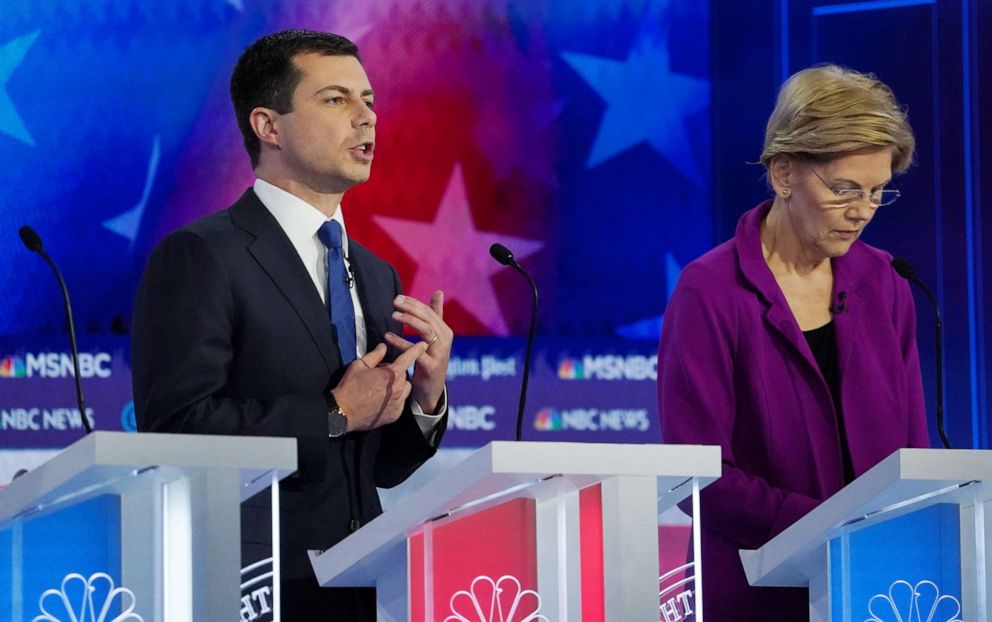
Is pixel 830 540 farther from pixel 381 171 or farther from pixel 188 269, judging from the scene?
pixel 381 171

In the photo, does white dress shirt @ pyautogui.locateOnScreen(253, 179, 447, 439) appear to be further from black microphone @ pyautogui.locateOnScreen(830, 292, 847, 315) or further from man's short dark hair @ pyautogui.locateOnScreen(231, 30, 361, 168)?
black microphone @ pyautogui.locateOnScreen(830, 292, 847, 315)

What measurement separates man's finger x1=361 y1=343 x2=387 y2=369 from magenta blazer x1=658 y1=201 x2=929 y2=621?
572 millimetres

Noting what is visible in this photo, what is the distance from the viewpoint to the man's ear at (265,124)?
2.80 meters

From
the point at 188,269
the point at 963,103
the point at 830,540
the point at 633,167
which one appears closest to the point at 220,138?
the point at 633,167

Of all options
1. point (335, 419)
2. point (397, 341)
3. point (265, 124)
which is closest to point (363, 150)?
point (265, 124)

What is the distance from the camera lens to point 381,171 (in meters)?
4.33

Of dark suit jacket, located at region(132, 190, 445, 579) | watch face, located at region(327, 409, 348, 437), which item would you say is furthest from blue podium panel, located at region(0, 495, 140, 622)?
watch face, located at region(327, 409, 348, 437)

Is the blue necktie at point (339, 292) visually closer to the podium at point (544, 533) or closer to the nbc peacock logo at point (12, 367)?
the podium at point (544, 533)

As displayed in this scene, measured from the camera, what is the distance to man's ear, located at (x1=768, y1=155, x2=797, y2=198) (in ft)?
9.91

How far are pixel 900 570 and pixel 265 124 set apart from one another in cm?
131

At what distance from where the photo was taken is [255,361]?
255 cm

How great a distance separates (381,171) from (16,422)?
3.76ft

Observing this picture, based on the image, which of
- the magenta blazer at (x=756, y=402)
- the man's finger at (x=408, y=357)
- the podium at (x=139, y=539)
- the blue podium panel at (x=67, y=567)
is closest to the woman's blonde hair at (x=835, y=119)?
the magenta blazer at (x=756, y=402)

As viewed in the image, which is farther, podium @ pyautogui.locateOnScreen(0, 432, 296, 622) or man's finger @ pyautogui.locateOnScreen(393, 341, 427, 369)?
man's finger @ pyautogui.locateOnScreen(393, 341, 427, 369)
